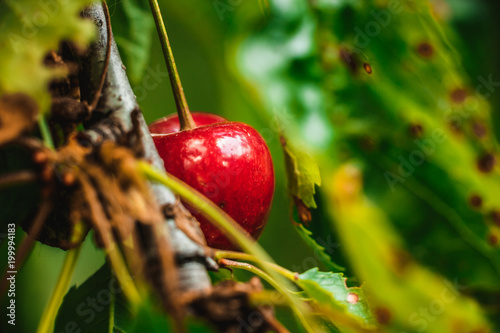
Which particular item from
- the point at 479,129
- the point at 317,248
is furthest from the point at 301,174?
the point at 479,129

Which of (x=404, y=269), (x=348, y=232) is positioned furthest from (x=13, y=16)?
(x=404, y=269)

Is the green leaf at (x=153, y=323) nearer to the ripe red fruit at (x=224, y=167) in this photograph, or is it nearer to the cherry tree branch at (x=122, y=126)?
the cherry tree branch at (x=122, y=126)

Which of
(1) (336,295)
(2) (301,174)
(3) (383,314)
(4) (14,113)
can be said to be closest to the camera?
(4) (14,113)

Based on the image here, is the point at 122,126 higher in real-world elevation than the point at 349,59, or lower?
lower

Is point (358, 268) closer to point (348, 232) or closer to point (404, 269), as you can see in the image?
point (348, 232)

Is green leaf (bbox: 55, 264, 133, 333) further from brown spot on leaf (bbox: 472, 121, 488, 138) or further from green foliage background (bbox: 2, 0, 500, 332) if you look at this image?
brown spot on leaf (bbox: 472, 121, 488, 138)

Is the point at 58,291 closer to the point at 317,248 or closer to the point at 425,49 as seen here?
the point at 317,248
